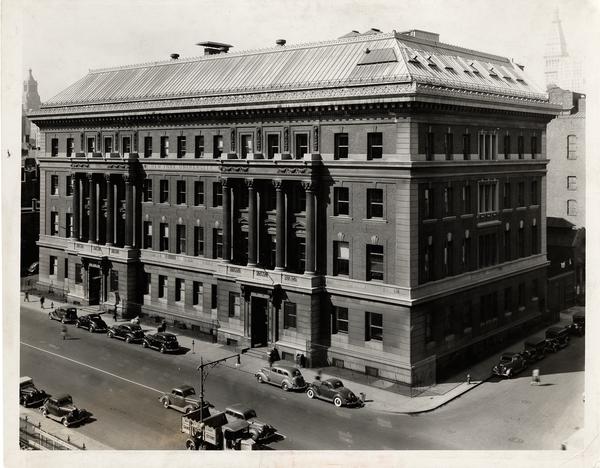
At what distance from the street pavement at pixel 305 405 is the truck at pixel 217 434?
133cm

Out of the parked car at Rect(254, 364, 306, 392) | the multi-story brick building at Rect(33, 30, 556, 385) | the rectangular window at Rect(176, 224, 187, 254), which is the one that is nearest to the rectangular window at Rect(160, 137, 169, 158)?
the multi-story brick building at Rect(33, 30, 556, 385)

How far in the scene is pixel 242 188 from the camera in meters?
55.8

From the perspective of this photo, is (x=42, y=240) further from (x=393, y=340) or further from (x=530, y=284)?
(x=530, y=284)

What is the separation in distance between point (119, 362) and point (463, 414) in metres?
26.1

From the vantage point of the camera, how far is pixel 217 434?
36188 mm

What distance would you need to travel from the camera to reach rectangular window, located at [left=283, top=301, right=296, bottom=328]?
51.4 meters

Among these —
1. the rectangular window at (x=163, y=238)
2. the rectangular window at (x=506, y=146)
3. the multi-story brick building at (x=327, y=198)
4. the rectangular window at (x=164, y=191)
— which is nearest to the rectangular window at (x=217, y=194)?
the multi-story brick building at (x=327, y=198)

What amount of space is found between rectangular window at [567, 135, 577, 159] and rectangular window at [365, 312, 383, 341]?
36007 millimetres

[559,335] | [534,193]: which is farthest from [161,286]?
[559,335]

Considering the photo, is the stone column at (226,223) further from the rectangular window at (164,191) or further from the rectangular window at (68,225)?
the rectangular window at (68,225)

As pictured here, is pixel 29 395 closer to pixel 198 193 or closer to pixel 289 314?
pixel 289 314

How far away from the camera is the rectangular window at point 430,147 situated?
47.1 m

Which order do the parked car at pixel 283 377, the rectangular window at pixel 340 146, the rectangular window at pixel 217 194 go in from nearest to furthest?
the parked car at pixel 283 377, the rectangular window at pixel 340 146, the rectangular window at pixel 217 194
